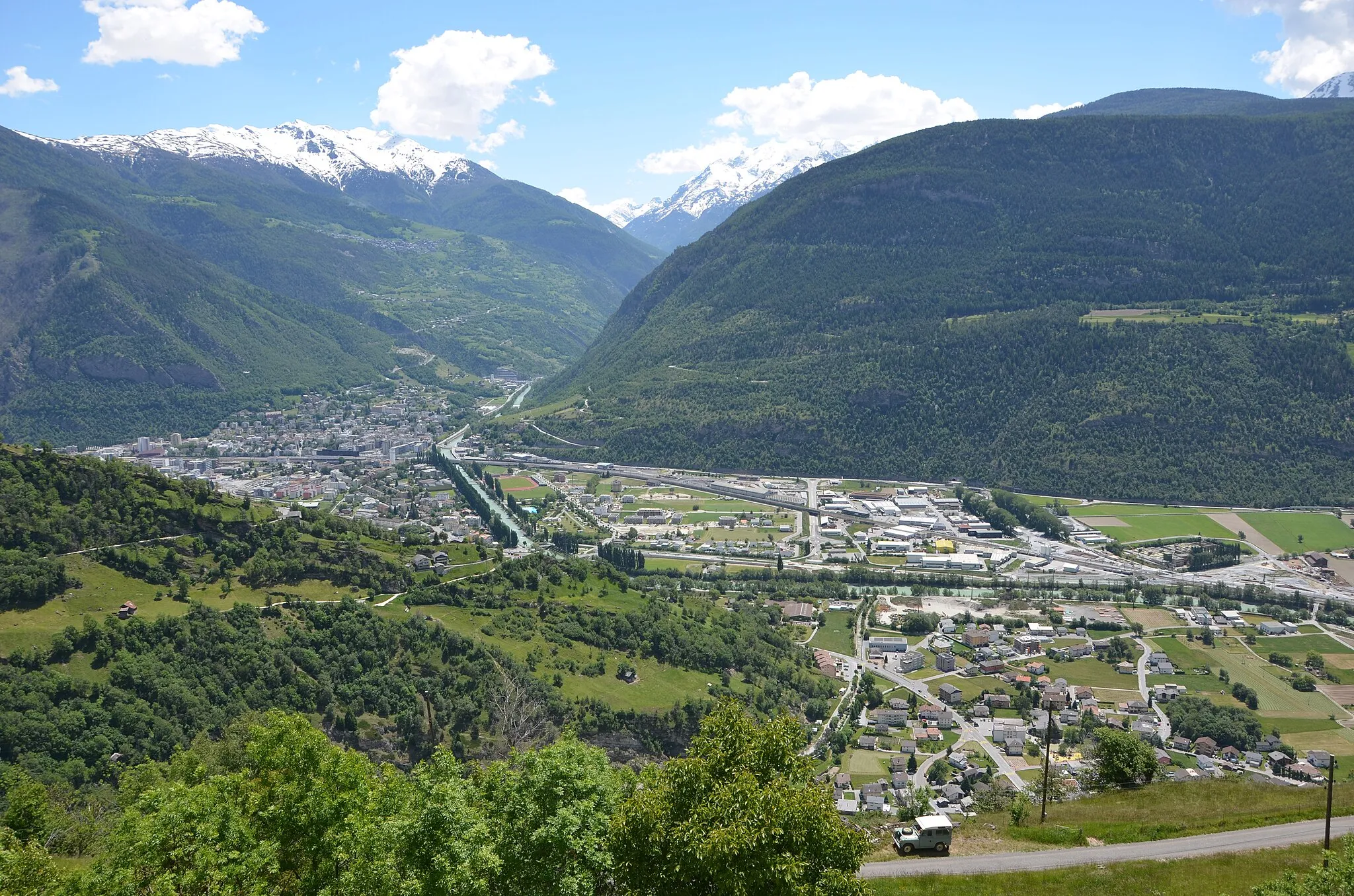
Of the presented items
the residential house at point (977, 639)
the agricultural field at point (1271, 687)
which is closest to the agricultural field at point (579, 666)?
the residential house at point (977, 639)

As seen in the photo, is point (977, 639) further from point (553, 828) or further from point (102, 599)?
point (102, 599)

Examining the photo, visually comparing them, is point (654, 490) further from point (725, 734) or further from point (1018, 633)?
point (725, 734)

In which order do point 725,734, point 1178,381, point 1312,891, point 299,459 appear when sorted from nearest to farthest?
point 1312,891 → point 725,734 → point 1178,381 → point 299,459

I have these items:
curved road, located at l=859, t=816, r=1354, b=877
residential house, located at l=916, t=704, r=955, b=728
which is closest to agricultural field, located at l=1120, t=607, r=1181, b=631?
residential house, located at l=916, t=704, r=955, b=728

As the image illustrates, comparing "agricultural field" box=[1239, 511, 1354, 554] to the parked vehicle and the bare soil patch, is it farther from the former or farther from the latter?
the parked vehicle

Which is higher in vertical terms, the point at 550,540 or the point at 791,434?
the point at 791,434

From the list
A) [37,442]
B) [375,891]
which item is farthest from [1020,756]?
[37,442]

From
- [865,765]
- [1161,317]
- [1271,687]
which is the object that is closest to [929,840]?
[865,765]
